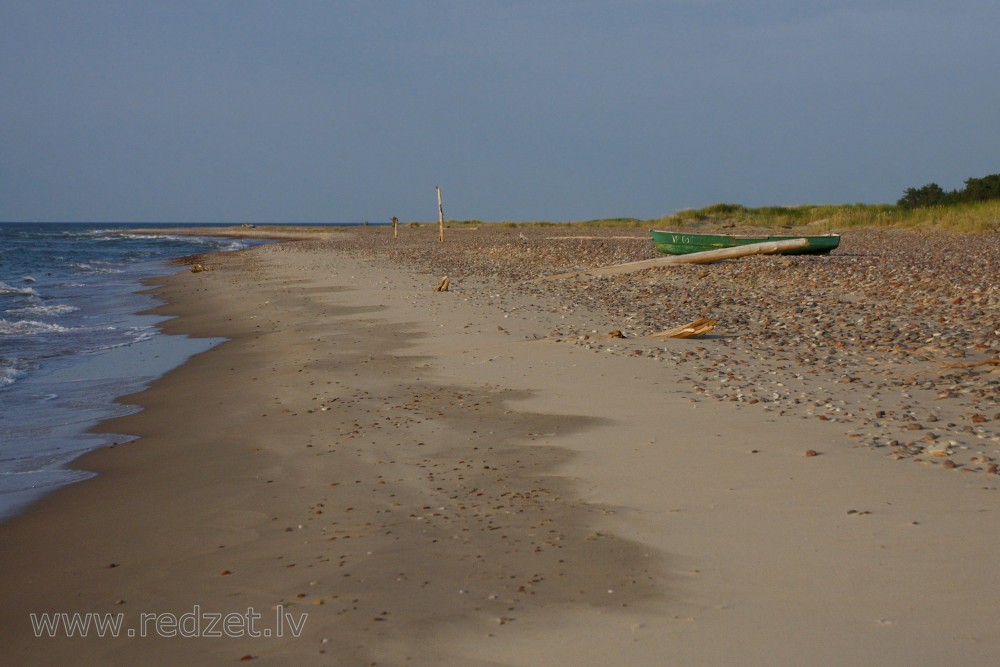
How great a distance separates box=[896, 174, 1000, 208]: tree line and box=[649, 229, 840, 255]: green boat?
87.2 ft

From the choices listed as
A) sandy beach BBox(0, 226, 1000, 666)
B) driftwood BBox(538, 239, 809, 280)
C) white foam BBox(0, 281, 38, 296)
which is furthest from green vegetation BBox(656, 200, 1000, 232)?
white foam BBox(0, 281, 38, 296)

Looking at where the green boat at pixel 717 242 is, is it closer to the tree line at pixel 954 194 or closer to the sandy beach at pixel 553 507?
the sandy beach at pixel 553 507

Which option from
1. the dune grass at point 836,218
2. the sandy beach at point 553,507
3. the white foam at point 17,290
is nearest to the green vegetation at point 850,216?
the dune grass at point 836,218

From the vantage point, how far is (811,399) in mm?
8102

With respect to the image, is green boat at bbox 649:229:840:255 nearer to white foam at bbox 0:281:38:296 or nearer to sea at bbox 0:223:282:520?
sea at bbox 0:223:282:520

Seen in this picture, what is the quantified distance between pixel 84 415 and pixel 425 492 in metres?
5.69

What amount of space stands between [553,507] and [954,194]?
163ft

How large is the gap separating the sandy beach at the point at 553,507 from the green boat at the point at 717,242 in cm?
1007

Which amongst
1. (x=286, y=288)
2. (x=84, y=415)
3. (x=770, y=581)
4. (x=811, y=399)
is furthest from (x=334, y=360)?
(x=286, y=288)

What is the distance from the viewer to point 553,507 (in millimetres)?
5770

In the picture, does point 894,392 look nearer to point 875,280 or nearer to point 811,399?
point 811,399

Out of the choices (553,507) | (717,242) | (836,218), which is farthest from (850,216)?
(553,507)

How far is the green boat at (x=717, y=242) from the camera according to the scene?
74.6ft

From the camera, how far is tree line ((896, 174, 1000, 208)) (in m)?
45.0
